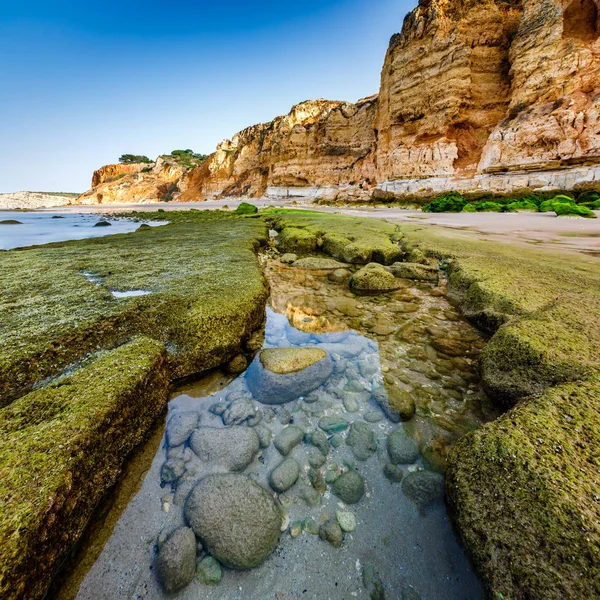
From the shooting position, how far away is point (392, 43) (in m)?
31.2

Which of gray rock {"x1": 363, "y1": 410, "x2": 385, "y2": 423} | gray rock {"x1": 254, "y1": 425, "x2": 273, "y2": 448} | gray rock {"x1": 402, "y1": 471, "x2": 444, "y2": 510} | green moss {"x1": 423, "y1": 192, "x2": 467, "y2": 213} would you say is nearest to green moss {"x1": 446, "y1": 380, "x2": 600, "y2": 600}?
gray rock {"x1": 402, "y1": 471, "x2": 444, "y2": 510}

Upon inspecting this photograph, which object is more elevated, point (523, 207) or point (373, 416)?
point (373, 416)

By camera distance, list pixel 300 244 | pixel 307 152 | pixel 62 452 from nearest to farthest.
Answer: pixel 62 452
pixel 300 244
pixel 307 152

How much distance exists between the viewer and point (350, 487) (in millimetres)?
1815

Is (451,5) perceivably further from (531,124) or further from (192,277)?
(192,277)

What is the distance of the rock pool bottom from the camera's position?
4.50 feet

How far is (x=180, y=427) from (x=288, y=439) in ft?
2.85

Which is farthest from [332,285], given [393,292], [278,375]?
[278,375]

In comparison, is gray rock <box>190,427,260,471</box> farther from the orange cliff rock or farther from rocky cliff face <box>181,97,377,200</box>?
rocky cliff face <box>181,97,377,200</box>

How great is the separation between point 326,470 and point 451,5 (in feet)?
136

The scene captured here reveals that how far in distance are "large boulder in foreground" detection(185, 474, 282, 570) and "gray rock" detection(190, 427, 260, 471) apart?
19cm

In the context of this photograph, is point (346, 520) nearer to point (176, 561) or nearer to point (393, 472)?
point (393, 472)

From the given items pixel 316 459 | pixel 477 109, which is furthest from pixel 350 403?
pixel 477 109

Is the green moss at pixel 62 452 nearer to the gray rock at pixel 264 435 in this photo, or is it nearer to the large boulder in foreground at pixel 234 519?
the large boulder in foreground at pixel 234 519
